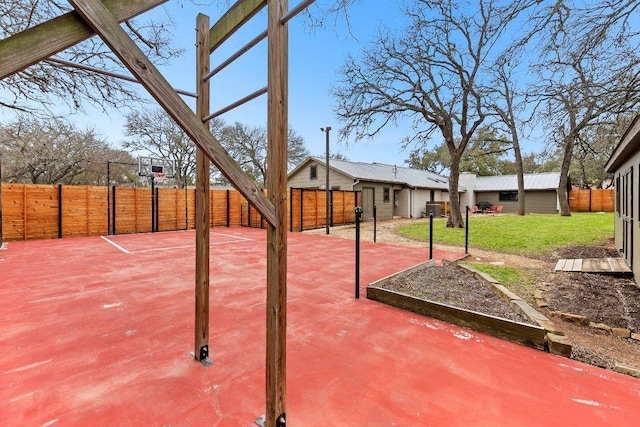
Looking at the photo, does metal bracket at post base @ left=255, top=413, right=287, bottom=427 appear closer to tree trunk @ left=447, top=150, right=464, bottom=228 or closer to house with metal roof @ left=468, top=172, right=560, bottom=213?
tree trunk @ left=447, top=150, right=464, bottom=228

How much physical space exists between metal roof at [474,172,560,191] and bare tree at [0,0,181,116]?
2574 cm

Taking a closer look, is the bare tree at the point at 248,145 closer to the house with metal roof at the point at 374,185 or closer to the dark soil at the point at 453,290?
the house with metal roof at the point at 374,185

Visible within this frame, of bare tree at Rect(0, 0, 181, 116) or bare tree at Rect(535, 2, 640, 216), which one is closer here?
bare tree at Rect(0, 0, 181, 116)

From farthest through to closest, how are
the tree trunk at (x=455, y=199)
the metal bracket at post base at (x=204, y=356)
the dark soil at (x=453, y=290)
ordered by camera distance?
the tree trunk at (x=455, y=199) < the dark soil at (x=453, y=290) < the metal bracket at post base at (x=204, y=356)

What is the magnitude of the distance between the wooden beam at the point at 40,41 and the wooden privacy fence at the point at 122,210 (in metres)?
9.35

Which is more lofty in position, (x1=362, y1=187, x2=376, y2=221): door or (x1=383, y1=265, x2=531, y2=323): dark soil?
(x1=362, y1=187, x2=376, y2=221): door

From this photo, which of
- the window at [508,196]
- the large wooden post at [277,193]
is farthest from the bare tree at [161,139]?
the window at [508,196]

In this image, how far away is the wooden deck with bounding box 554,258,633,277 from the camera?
17.7 ft

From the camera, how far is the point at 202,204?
250 centimetres

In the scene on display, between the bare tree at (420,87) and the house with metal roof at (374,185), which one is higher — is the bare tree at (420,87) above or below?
above

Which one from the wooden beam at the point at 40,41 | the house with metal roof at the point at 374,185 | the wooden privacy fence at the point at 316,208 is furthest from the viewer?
the house with metal roof at the point at 374,185

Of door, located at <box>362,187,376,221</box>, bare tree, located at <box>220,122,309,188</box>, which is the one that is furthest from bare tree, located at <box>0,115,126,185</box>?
door, located at <box>362,187,376,221</box>

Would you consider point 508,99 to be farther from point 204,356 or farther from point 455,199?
point 204,356

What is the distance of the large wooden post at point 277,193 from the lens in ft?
5.48
